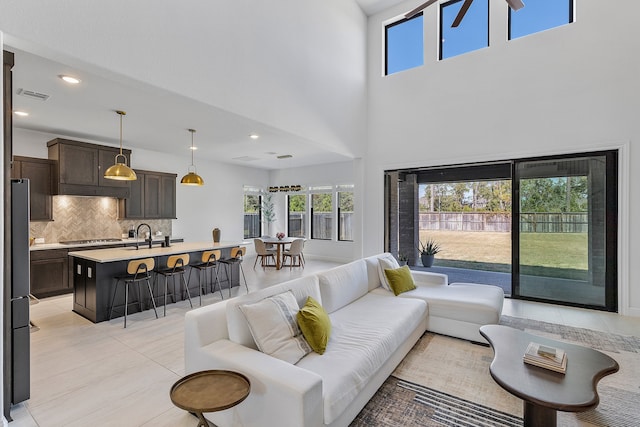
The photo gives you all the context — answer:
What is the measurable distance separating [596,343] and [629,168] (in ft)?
8.30

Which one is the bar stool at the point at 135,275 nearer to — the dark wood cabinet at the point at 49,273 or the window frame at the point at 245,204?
the dark wood cabinet at the point at 49,273

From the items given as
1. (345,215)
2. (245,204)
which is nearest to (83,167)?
(245,204)

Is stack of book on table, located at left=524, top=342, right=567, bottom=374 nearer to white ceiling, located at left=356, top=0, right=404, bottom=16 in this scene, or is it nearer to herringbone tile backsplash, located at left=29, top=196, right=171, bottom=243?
white ceiling, located at left=356, top=0, right=404, bottom=16

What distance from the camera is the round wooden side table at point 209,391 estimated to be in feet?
5.01

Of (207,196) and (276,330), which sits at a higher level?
(207,196)

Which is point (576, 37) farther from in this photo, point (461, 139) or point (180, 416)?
point (180, 416)

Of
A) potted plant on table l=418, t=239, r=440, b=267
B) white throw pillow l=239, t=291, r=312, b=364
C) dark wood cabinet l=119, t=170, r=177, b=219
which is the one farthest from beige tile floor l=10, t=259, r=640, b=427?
potted plant on table l=418, t=239, r=440, b=267

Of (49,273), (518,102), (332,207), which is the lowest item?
(49,273)

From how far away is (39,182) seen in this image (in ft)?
17.9

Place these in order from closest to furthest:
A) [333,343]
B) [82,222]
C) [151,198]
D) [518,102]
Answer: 1. [333,343]
2. [518,102]
3. [82,222]
4. [151,198]

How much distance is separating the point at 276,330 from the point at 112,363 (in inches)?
80.0

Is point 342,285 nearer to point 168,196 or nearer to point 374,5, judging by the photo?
point 168,196

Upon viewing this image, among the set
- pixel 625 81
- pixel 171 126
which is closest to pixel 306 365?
pixel 171 126

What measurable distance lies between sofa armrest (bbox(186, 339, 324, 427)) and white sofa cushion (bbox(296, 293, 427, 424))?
0.16m
